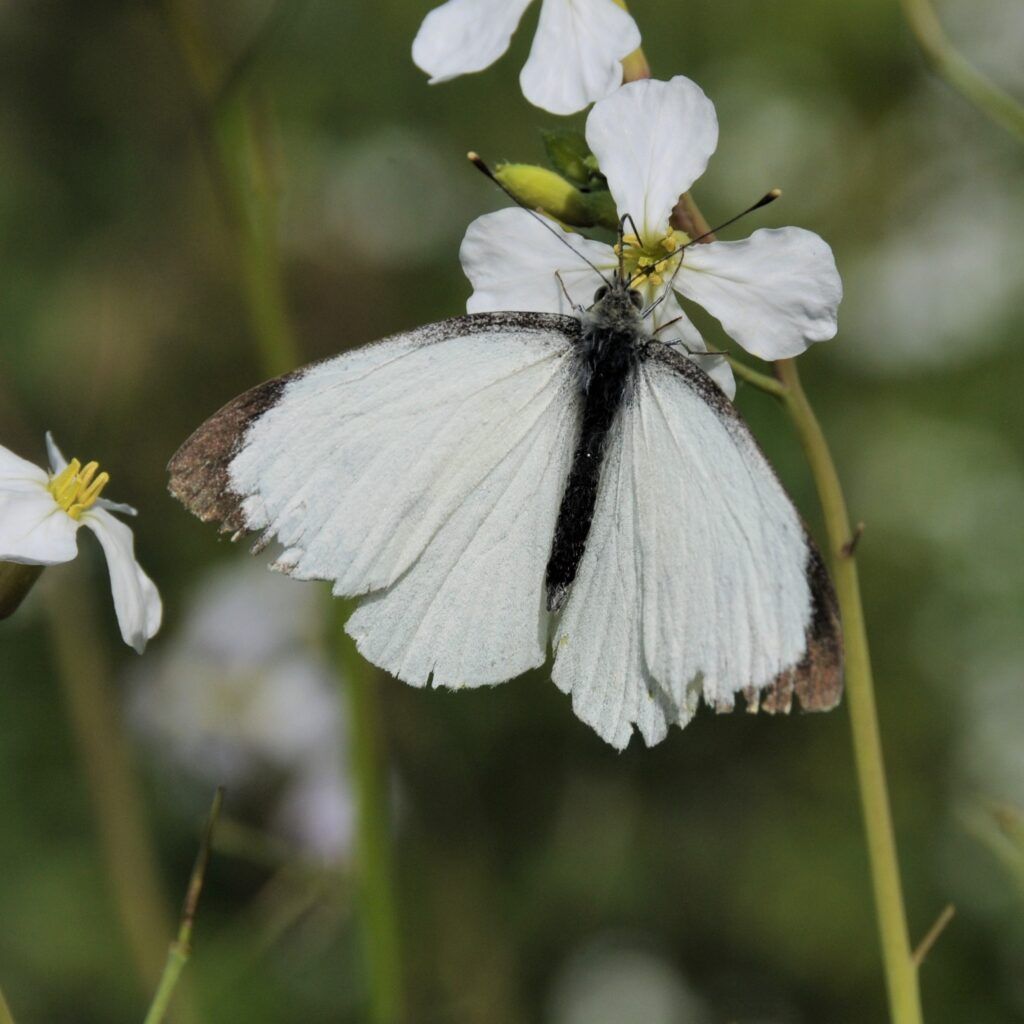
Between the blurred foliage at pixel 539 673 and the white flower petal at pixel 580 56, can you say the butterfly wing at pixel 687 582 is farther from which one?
the blurred foliage at pixel 539 673

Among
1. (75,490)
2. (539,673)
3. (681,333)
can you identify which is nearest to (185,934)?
(75,490)

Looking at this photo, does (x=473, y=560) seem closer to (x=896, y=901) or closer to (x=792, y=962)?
(x=896, y=901)

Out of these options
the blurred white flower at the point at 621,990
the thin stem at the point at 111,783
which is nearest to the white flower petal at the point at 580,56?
the thin stem at the point at 111,783

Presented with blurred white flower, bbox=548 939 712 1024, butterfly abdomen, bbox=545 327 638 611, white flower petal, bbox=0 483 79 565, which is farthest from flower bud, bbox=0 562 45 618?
blurred white flower, bbox=548 939 712 1024

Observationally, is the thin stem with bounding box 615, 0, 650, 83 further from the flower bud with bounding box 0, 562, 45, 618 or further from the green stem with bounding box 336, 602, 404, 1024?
the green stem with bounding box 336, 602, 404, 1024

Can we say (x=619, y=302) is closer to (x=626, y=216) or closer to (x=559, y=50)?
(x=626, y=216)

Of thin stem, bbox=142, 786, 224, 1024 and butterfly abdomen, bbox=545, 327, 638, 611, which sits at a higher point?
butterfly abdomen, bbox=545, 327, 638, 611
